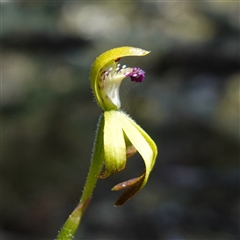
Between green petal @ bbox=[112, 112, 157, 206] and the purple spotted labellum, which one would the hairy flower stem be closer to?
green petal @ bbox=[112, 112, 157, 206]

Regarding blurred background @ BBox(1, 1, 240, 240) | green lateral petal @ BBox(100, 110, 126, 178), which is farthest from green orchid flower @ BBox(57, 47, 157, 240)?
blurred background @ BBox(1, 1, 240, 240)

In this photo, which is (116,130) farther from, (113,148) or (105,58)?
(105,58)

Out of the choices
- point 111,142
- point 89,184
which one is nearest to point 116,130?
point 111,142

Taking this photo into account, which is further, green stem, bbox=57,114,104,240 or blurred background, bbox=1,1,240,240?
blurred background, bbox=1,1,240,240

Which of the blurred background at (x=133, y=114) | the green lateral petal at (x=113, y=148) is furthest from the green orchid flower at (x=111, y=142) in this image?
the blurred background at (x=133, y=114)

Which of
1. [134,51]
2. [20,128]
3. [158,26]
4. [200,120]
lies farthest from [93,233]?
[134,51]

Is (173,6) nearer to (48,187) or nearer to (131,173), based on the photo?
(131,173)

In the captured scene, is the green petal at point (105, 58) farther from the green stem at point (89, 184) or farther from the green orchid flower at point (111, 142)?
the green stem at point (89, 184)
